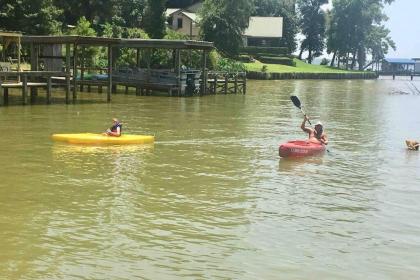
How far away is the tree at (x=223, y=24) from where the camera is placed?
70062 millimetres

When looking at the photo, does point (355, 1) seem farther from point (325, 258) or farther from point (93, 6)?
point (325, 258)

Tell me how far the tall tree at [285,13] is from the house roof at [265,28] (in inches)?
188

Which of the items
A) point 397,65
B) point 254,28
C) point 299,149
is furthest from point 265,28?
point 299,149

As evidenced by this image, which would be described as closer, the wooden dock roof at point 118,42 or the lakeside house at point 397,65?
the wooden dock roof at point 118,42

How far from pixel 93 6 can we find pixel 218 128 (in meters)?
41.5

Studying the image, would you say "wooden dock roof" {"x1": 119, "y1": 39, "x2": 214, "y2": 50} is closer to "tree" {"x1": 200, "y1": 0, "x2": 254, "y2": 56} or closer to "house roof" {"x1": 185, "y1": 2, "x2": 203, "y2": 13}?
"tree" {"x1": 200, "y1": 0, "x2": 254, "y2": 56}

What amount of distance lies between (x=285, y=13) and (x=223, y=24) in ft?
99.0

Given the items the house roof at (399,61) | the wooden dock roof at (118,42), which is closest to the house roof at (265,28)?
the house roof at (399,61)

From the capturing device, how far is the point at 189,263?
793 cm

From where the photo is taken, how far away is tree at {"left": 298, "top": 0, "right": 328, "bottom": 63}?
342ft

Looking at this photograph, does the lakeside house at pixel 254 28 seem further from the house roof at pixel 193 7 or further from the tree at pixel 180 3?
the tree at pixel 180 3

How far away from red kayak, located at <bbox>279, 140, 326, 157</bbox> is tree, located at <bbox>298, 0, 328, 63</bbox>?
90.9m

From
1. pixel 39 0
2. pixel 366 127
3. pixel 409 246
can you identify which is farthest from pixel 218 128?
pixel 39 0

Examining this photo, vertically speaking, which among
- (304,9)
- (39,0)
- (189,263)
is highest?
(304,9)
